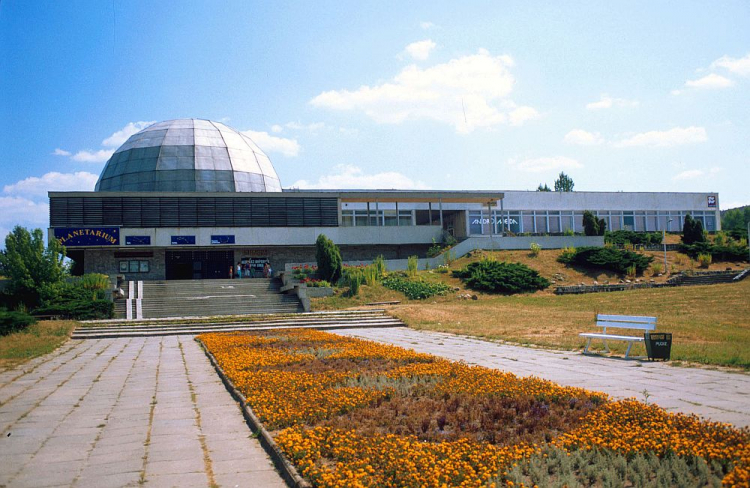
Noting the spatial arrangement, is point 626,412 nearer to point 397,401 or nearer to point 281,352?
point 397,401

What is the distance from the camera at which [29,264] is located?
23547 mm

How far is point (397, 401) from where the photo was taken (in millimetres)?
6887

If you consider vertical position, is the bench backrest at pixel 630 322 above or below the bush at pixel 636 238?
below

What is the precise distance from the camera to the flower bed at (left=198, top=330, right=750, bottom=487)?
4.36 meters

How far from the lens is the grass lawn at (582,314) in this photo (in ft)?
41.0

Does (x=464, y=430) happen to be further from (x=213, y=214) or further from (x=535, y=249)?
(x=213, y=214)

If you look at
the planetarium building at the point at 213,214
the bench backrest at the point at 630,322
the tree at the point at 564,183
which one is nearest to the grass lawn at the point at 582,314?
the bench backrest at the point at 630,322

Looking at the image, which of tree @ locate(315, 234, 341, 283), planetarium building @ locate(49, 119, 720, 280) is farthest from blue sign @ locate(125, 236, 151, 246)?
tree @ locate(315, 234, 341, 283)

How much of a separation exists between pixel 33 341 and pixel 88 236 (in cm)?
2149

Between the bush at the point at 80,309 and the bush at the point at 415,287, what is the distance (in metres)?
12.9

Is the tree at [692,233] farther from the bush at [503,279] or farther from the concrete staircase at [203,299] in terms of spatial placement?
the concrete staircase at [203,299]

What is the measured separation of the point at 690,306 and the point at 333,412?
17.7 metres

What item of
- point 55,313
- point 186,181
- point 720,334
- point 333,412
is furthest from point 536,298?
point 186,181

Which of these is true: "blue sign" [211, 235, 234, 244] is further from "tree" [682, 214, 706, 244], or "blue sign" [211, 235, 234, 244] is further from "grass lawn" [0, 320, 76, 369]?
"tree" [682, 214, 706, 244]
